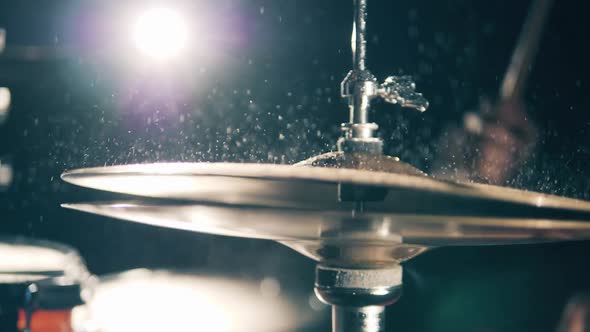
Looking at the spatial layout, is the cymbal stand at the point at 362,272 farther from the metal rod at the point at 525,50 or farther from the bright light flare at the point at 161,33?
the bright light flare at the point at 161,33

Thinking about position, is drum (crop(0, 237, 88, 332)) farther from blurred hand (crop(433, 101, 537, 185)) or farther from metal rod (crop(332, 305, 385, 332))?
blurred hand (crop(433, 101, 537, 185))

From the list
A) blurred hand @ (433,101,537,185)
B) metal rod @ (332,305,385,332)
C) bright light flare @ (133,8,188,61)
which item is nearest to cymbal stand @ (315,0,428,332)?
metal rod @ (332,305,385,332)

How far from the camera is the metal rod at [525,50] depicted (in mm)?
1005

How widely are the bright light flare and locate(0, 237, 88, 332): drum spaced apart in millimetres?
562

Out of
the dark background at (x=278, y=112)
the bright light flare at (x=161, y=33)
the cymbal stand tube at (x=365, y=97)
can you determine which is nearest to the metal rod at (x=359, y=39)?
the cymbal stand tube at (x=365, y=97)

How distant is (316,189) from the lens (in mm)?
383

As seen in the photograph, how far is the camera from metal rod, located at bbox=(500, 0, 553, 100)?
1.00 metres

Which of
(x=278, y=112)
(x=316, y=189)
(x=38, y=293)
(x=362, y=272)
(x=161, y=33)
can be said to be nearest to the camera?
(x=316, y=189)

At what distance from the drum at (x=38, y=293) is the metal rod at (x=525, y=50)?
78 cm

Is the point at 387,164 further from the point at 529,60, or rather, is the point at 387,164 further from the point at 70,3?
the point at 70,3

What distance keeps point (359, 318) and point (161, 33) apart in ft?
3.28

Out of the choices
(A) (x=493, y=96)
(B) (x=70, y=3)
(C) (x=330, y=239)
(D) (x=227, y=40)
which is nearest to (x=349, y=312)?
(C) (x=330, y=239)

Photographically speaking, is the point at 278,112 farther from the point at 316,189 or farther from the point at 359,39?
the point at 316,189

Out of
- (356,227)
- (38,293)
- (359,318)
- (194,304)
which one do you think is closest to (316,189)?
→ (356,227)
